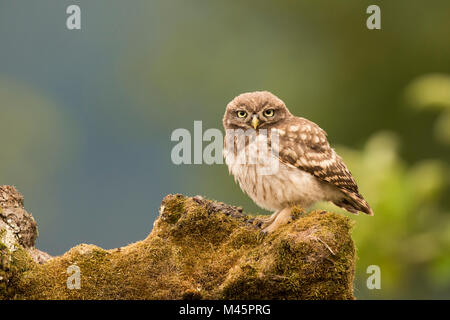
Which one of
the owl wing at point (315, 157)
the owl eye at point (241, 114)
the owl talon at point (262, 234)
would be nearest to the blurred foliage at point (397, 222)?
the owl wing at point (315, 157)

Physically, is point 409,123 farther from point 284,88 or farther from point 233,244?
point 233,244

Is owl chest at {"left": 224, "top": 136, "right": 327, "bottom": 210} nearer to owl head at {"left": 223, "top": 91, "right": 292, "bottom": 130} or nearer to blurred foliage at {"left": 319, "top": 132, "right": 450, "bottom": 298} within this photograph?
owl head at {"left": 223, "top": 91, "right": 292, "bottom": 130}

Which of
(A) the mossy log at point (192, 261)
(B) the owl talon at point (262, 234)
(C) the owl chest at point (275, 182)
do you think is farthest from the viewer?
(C) the owl chest at point (275, 182)

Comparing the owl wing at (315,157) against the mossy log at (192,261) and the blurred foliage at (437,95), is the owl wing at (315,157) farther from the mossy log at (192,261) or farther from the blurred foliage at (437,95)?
the blurred foliage at (437,95)

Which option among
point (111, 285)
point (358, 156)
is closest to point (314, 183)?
point (358, 156)

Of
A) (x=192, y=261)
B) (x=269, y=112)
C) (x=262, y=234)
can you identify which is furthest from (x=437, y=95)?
(x=192, y=261)

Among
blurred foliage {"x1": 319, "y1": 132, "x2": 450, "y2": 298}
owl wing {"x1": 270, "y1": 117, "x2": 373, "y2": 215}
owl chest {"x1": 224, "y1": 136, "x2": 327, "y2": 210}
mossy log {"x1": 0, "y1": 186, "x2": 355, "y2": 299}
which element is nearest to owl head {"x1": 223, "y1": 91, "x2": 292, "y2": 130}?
owl wing {"x1": 270, "y1": 117, "x2": 373, "y2": 215}

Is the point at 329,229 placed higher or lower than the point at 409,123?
lower
